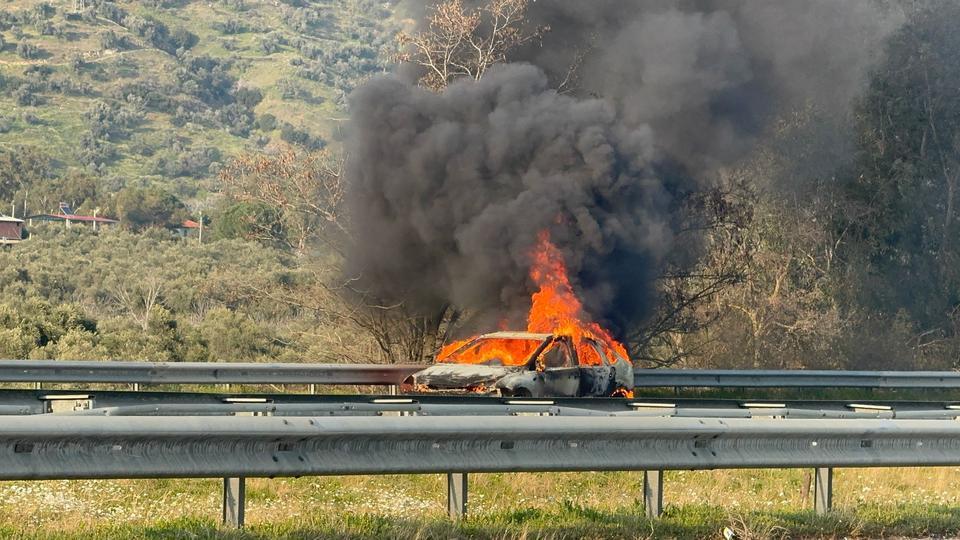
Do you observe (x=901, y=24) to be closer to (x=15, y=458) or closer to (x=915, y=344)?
(x=915, y=344)

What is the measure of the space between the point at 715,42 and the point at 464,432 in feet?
68.5

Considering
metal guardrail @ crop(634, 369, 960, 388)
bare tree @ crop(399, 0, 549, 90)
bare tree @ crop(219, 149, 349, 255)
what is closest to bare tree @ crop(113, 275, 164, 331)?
bare tree @ crop(219, 149, 349, 255)

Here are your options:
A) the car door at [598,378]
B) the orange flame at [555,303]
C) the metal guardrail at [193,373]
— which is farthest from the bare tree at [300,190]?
the car door at [598,378]

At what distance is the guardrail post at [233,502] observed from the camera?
8.82 m

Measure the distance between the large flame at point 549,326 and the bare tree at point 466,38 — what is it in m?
5.04

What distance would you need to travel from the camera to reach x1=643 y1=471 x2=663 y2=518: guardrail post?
994 cm

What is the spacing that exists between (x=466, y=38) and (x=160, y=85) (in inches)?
4100

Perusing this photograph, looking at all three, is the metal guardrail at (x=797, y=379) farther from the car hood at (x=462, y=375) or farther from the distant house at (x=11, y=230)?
the distant house at (x=11, y=230)

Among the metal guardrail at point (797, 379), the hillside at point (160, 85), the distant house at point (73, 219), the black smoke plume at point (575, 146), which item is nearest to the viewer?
the metal guardrail at point (797, 379)

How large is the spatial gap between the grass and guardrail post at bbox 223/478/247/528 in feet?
0.52

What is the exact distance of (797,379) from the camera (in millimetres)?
23625

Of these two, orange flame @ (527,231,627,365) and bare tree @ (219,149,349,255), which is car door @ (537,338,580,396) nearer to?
orange flame @ (527,231,627,365)

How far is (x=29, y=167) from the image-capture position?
9075 cm

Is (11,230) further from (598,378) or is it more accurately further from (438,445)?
(438,445)
